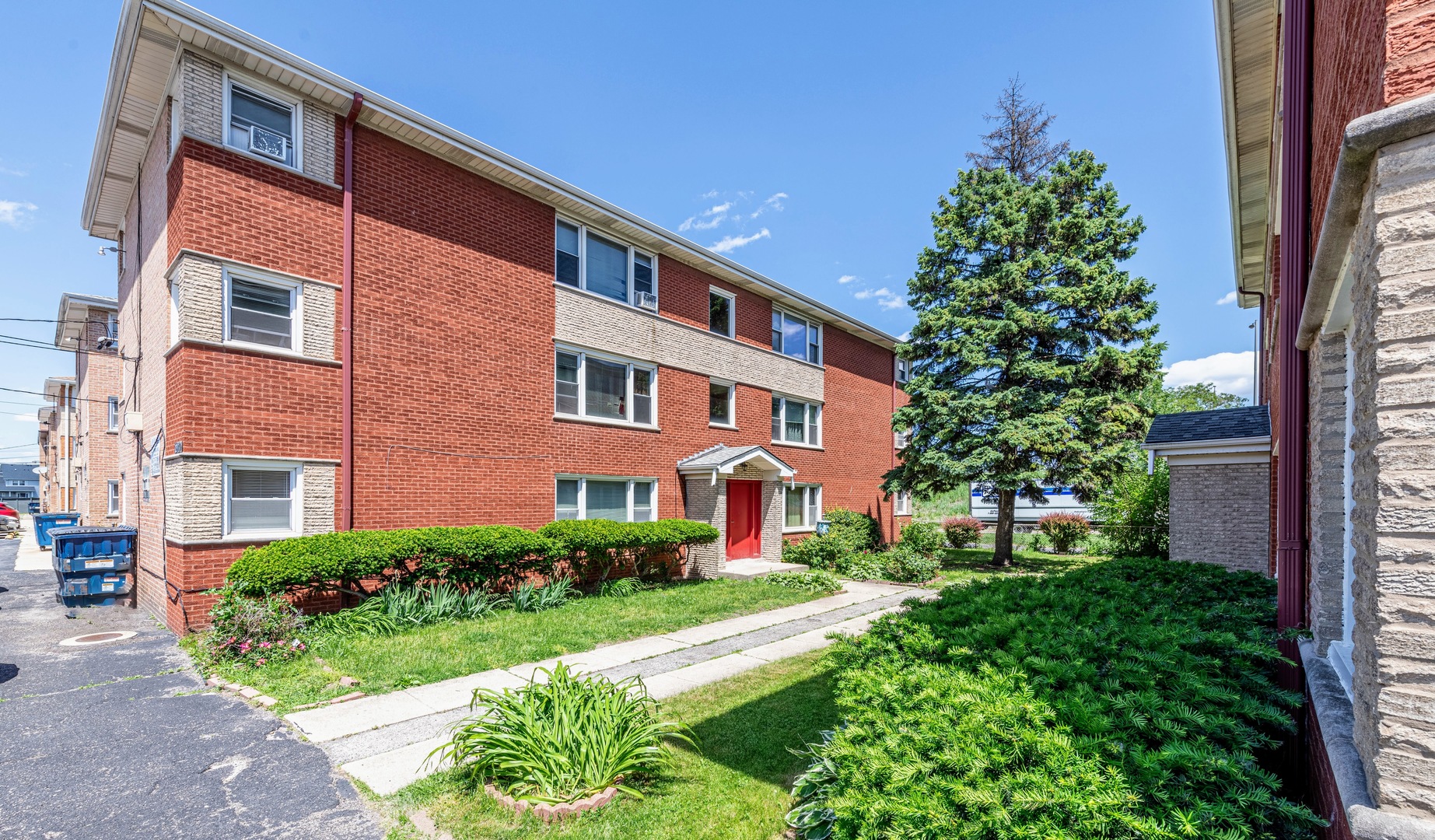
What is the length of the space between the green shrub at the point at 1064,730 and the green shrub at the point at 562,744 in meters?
1.31

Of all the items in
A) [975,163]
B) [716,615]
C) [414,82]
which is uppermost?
[975,163]

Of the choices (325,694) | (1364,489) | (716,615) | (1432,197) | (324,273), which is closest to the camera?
(1432,197)

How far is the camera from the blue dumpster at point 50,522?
62.5ft

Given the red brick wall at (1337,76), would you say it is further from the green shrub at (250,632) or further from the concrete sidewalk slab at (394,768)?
the green shrub at (250,632)

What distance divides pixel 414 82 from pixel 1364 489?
16.0 metres

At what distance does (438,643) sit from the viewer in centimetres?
852

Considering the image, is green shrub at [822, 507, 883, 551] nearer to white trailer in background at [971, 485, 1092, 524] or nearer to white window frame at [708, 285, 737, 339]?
white window frame at [708, 285, 737, 339]

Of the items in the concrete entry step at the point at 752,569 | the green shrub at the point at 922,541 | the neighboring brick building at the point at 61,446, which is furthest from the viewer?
the neighboring brick building at the point at 61,446

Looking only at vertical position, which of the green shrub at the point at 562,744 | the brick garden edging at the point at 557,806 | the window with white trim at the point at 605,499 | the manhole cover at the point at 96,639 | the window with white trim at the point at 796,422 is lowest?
the manhole cover at the point at 96,639

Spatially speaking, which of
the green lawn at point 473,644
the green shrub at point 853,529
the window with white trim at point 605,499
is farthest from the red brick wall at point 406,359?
the green shrub at point 853,529

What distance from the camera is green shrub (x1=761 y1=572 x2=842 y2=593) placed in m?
14.0

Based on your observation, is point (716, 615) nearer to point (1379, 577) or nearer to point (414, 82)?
point (1379, 577)

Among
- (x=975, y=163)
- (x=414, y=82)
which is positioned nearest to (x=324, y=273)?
(x=414, y=82)

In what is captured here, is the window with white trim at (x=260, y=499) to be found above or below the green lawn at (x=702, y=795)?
above
